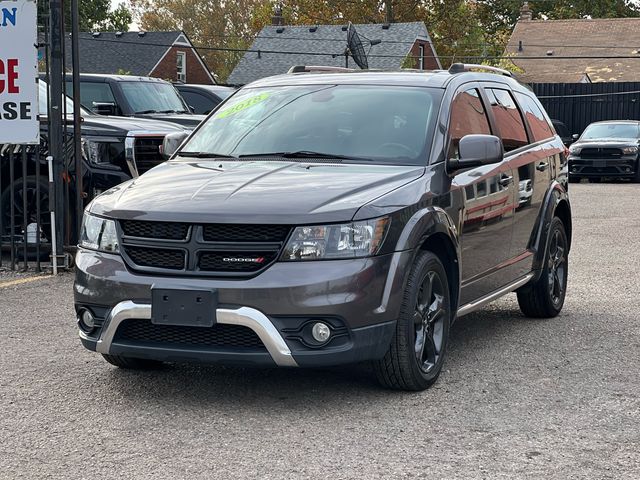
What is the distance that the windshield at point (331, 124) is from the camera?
21.5 feet

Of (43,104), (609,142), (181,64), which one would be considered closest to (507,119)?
(43,104)

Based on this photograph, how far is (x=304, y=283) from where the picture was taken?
5359mm

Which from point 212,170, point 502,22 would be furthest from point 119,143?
point 502,22

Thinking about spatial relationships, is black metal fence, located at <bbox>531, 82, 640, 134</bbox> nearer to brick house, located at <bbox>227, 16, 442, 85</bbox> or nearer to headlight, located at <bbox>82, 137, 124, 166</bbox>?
brick house, located at <bbox>227, 16, 442, 85</bbox>

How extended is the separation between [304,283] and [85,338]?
1299 mm

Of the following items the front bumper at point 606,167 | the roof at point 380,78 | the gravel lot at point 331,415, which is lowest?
the front bumper at point 606,167

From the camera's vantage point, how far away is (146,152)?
37.0 ft

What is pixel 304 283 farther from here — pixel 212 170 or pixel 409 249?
pixel 212 170

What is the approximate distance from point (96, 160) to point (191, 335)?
5.88 meters

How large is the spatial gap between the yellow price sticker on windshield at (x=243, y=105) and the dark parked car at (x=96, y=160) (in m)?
3.90

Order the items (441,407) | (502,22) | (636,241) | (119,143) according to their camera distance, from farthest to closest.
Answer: (502,22) → (636,241) → (119,143) → (441,407)

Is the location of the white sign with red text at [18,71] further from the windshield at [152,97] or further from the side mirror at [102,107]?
the windshield at [152,97]

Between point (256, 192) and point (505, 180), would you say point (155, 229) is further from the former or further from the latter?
point (505, 180)

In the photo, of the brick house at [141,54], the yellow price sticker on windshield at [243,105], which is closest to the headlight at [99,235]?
the yellow price sticker on windshield at [243,105]
